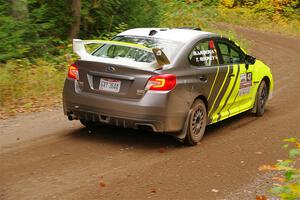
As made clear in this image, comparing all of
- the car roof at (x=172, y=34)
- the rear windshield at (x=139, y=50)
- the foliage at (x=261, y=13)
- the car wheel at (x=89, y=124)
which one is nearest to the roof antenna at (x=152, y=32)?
the car roof at (x=172, y=34)

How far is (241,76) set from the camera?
29.6 feet

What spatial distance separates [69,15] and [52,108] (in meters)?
6.63

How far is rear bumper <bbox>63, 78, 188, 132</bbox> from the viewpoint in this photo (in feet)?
22.9

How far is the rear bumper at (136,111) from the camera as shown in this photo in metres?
6.98

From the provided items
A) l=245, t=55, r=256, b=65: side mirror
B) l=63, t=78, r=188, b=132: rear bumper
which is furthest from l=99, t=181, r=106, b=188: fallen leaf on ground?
l=245, t=55, r=256, b=65: side mirror

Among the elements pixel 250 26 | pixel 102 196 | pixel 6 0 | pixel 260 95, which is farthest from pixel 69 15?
pixel 250 26

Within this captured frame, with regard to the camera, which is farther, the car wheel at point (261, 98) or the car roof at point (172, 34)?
the car wheel at point (261, 98)

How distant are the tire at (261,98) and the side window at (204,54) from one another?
1.97m

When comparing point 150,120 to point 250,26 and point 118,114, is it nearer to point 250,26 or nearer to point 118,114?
point 118,114

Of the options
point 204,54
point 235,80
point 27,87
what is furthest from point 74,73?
point 27,87

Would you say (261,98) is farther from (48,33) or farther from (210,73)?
(48,33)

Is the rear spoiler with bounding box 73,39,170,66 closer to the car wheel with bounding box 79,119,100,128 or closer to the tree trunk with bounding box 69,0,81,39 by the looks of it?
the car wheel with bounding box 79,119,100,128

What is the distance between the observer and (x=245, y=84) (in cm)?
921

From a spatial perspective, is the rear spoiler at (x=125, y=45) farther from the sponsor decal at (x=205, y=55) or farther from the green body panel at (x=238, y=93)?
the green body panel at (x=238, y=93)
